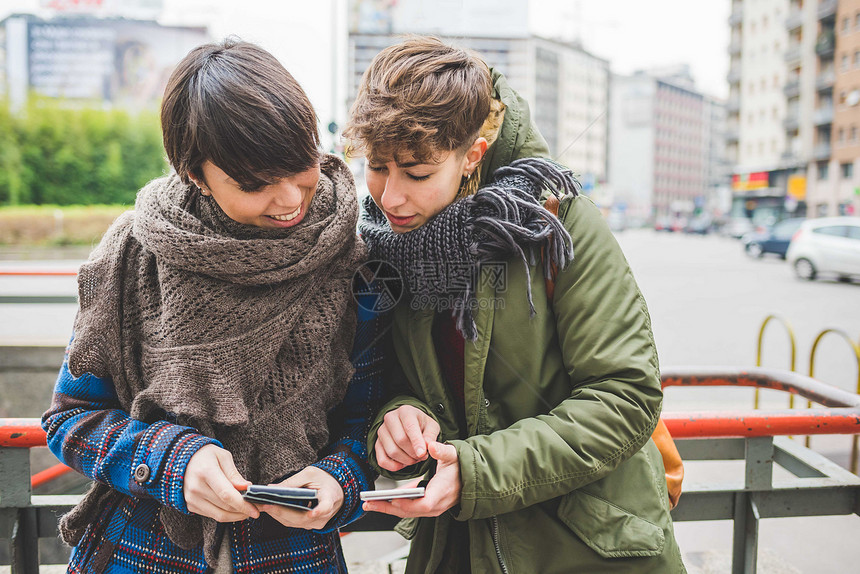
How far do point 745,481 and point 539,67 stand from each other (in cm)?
515

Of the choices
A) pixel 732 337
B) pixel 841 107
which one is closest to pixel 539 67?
pixel 732 337

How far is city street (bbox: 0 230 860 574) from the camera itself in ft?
11.0

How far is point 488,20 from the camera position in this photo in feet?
28.2

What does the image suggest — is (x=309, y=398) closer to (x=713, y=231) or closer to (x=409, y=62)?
(x=409, y=62)

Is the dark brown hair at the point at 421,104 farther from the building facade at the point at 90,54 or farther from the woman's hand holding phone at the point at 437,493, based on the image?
the building facade at the point at 90,54

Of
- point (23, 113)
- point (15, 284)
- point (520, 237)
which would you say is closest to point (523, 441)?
point (520, 237)

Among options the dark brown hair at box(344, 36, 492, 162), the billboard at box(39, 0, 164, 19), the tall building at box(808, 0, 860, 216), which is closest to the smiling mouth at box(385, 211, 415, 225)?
the dark brown hair at box(344, 36, 492, 162)

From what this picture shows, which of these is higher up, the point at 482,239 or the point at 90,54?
the point at 90,54

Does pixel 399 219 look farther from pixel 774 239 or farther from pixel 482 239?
pixel 774 239

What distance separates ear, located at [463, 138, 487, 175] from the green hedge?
28.4m

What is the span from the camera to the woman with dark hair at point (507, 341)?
1.18 meters

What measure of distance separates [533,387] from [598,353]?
0.49 feet

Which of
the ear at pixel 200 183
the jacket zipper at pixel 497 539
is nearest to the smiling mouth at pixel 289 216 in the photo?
the ear at pixel 200 183

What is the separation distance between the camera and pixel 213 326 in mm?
1191
